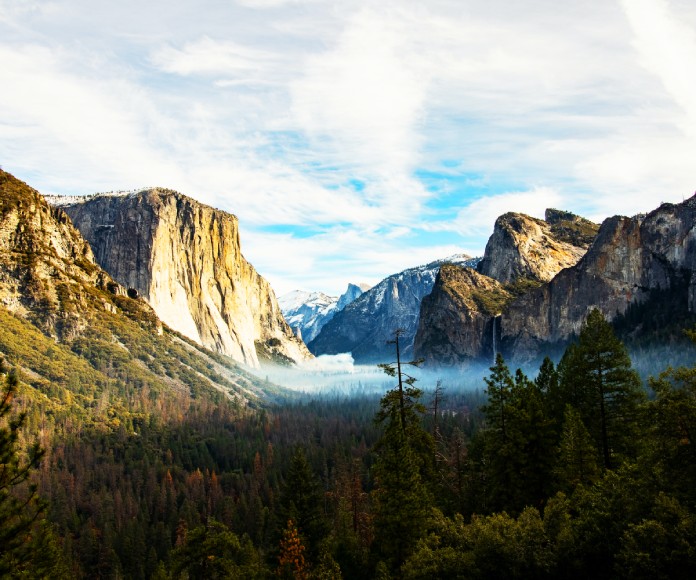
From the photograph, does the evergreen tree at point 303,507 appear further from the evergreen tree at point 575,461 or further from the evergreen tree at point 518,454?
the evergreen tree at point 575,461

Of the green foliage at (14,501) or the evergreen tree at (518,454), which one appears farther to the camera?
the evergreen tree at (518,454)

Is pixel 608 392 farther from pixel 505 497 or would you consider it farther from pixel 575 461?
pixel 505 497

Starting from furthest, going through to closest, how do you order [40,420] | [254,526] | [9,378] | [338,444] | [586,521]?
1. [40,420]
2. [338,444]
3. [254,526]
4. [586,521]
5. [9,378]

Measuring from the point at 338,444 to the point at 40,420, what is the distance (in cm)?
9257

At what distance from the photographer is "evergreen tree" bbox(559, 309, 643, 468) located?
1612 inches

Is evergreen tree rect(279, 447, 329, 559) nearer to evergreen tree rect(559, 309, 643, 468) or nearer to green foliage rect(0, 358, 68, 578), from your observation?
evergreen tree rect(559, 309, 643, 468)

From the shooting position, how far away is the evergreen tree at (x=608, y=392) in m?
40.9

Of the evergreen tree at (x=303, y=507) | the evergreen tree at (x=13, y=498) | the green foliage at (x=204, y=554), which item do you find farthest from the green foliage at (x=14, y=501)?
the evergreen tree at (x=303, y=507)

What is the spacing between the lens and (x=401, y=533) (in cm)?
3638

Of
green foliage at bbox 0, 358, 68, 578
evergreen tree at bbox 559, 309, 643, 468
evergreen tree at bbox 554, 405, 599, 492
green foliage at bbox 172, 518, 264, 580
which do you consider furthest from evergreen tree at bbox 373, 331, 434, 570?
green foliage at bbox 0, 358, 68, 578

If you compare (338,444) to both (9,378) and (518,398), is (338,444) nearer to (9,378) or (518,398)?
(518,398)

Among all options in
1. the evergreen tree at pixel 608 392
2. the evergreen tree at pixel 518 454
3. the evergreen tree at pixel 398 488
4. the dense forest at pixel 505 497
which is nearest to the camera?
the dense forest at pixel 505 497

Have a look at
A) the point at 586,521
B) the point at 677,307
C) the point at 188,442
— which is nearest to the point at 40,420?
the point at 188,442

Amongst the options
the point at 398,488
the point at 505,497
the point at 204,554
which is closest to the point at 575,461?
the point at 505,497
